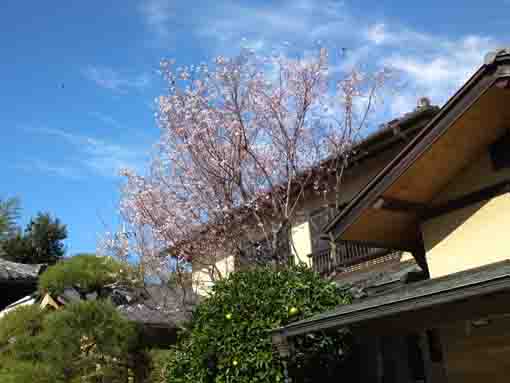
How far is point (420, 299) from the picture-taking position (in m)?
5.16

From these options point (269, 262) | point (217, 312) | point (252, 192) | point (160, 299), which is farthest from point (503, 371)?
point (160, 299)

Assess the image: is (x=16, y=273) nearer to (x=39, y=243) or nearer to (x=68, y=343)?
(x=68, y=343)

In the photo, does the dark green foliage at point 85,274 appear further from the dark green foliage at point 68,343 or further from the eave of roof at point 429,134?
the eave of roof at point 429,134

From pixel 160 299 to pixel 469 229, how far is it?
29.1 feet

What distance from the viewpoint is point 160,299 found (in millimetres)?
13516

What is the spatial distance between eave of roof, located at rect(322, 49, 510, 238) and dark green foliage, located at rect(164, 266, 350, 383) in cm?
111

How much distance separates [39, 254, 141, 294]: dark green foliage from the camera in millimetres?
11828

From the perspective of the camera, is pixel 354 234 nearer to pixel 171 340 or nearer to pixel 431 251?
pixel 431 251

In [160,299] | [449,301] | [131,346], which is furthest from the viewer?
[160,299]

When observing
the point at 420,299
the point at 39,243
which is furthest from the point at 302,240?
the point at 39,243

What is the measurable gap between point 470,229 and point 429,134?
4.39ft

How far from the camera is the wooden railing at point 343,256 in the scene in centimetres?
1184

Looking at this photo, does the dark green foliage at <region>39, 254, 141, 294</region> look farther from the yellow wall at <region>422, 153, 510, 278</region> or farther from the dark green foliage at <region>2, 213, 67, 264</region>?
the dark green foliage at <region>2, 213, 67, 264</region>

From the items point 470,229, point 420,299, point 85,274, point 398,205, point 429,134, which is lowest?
point 420,299
